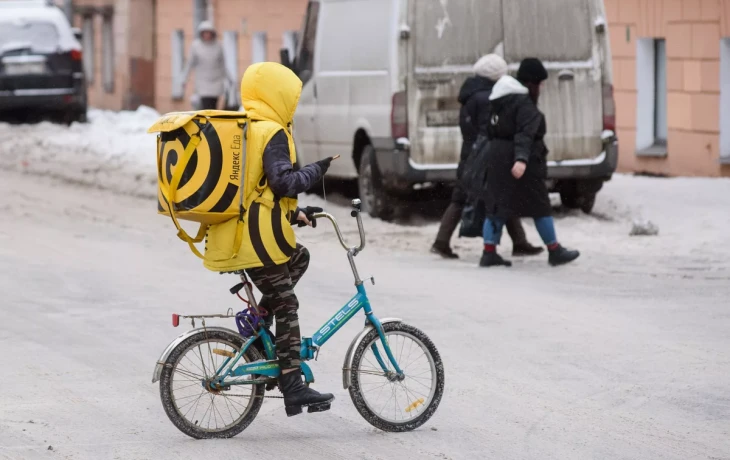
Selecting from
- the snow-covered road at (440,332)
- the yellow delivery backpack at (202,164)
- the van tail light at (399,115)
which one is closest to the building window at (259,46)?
the snow-covered road at (440,332)

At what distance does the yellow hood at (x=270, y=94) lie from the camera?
6.85m

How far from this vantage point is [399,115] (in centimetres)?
1533

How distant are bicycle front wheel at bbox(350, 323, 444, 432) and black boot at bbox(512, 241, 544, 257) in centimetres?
631

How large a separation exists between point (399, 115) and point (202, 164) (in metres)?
8.73

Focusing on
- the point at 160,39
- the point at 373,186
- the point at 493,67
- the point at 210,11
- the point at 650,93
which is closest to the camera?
the point at 493,67

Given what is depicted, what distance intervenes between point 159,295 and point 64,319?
1.09m

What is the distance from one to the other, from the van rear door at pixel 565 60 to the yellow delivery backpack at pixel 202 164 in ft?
29.1

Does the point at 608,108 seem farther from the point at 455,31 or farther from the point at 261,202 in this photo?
the point at 261,202

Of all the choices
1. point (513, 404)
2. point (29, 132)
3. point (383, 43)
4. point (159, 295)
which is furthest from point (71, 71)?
point (513, 404)

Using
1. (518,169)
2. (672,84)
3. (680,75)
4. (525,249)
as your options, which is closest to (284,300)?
(518,169)

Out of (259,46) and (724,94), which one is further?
(259,46)

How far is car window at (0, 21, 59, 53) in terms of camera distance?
26531 millimetres

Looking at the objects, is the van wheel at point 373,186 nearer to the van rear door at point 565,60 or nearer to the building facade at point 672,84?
the van rear door at point 565,60

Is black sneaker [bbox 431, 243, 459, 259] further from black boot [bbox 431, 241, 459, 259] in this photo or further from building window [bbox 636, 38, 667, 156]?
building window [bbox 636, 38, 667, 156]
